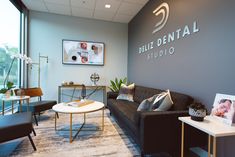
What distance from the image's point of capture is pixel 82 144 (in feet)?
6.68

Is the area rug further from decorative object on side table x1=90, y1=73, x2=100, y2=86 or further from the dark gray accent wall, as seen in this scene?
decorative object on side table x1=90, y1=73, x2=100, y2=86

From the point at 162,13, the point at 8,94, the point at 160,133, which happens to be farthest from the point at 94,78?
the point at 160,133

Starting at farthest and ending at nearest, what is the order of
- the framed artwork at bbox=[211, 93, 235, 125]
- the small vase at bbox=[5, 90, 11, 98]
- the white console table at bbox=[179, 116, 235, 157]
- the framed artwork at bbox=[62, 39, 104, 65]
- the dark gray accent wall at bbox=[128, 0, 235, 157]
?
1. the framed artwork at bbox=[62, 39, 104, 65]
2. the small vase at bbox=[5, 90, 11, 98]
3. the dark gray accent wall at bbox=[128, 0, 235, 157]
4. the framed artwork at bbox=[211, 93, 235, 125]
5. the white console table at bbox=[179, 116, 235, 157]

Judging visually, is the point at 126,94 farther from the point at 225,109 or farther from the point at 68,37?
the point at 68,37

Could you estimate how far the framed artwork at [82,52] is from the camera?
13.6 ft

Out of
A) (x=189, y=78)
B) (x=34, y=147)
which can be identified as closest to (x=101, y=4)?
(x=189, y=78)

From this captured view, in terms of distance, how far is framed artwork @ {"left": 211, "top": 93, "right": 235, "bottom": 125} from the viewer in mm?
A: 1188

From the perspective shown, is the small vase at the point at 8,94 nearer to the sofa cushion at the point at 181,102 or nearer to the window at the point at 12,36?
the window at the point at 12,36

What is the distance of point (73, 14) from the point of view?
4.07 meters

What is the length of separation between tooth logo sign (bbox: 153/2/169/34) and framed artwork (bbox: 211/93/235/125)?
5.89ft

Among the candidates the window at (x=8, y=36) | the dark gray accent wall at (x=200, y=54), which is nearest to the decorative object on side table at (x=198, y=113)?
the dark gray accent wall at (x=200, y=54)

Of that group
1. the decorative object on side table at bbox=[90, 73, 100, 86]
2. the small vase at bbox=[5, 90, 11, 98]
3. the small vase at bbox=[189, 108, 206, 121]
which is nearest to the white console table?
the small vase at bbox=[189, 108, 206, 121]

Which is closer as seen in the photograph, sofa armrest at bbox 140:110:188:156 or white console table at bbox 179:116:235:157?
white console table at bbox 179:116:235:157

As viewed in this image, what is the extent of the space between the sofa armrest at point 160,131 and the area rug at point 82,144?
0.36 meters
